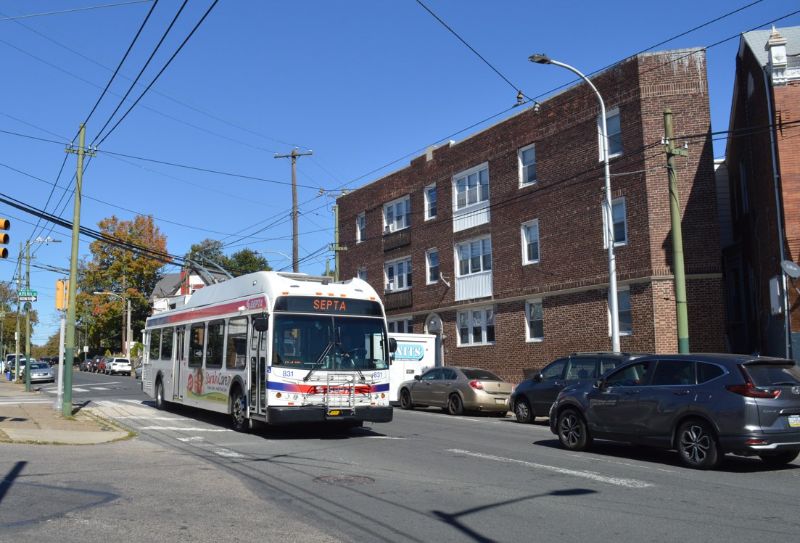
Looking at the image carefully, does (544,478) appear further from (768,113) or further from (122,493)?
(768,113)

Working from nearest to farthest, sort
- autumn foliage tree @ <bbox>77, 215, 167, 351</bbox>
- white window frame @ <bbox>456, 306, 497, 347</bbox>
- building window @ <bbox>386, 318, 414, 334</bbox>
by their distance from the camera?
white window frame @ <bbox>456, 306, 497, 347</bbox>, building window @ <bbox>386, 318, 414, 334</bbox>, autumn foliage tree @ <bbox>77, 215, 167, 351</bbox>

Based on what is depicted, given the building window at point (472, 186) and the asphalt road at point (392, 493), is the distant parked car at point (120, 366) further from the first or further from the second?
the asphalt road at point (392, 493)

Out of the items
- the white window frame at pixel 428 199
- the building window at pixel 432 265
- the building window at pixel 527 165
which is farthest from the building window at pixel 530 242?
the white window frame at pixel 428 199

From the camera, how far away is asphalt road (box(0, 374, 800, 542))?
268 inches

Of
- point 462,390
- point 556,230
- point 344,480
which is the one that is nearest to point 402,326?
point 556,230

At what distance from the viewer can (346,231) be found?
40.4 meters

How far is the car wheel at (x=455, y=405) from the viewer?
69.4 feet

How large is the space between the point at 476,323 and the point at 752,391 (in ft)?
68.4

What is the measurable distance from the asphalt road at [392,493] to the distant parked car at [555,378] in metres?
3.20

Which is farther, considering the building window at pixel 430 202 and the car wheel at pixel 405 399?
the building window at pixel 430 202

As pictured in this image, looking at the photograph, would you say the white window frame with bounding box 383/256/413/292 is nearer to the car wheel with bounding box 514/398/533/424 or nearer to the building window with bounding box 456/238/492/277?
the building window with bounding box 456/238/492/277

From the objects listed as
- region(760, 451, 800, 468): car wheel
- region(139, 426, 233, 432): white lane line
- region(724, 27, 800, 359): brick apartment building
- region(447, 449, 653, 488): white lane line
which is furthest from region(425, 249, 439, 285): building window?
region(760, 451, 800, 468): car wheel

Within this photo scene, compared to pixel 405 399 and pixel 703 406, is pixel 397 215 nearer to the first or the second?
pixel 405 399

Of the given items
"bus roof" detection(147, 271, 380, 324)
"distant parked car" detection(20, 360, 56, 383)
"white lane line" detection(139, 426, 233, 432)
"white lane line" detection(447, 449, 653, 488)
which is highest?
"bus roof" detection(147, 271, 380, 324)
